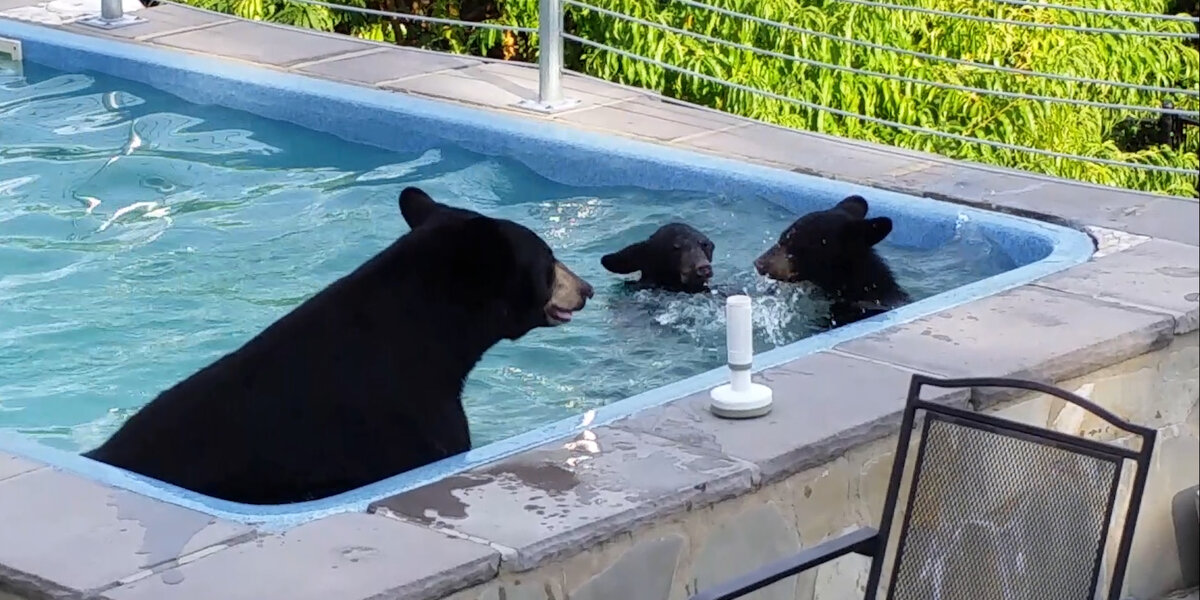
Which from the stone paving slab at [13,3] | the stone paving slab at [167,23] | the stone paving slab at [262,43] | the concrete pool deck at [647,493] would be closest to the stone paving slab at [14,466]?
the concrete pool deck at [647,493]

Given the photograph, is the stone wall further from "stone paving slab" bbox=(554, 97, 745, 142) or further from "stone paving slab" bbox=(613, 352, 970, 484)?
"stone paving slab" bbox=(554, 97, 745, 142)

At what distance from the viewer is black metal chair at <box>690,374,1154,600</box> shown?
3.48 m

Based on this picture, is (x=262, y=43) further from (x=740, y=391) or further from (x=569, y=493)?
(x=569, y=493)

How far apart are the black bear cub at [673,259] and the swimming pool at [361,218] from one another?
73 mm

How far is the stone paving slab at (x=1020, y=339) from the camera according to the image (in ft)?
15.3

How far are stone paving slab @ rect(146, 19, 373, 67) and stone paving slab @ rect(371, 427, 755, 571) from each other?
478 centimetres

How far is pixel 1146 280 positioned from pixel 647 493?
2169mm

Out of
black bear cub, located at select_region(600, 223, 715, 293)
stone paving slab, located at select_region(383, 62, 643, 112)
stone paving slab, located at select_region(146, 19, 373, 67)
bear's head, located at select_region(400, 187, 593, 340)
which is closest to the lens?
bear's head, located at select_region(400, 187, 593, 340)

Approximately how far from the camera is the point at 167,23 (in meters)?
9.34

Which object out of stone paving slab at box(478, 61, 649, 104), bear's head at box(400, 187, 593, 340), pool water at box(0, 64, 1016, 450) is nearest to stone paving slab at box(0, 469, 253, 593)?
bear's head at box(400, 187, 593, 340)

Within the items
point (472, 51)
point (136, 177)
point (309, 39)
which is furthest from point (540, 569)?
point (472, 51)

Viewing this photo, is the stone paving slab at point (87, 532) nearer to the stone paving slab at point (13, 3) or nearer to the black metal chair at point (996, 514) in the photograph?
the black metal chair at point (996, 514)

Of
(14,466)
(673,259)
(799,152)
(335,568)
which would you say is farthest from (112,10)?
(335,568)

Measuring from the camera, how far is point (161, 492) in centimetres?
388
